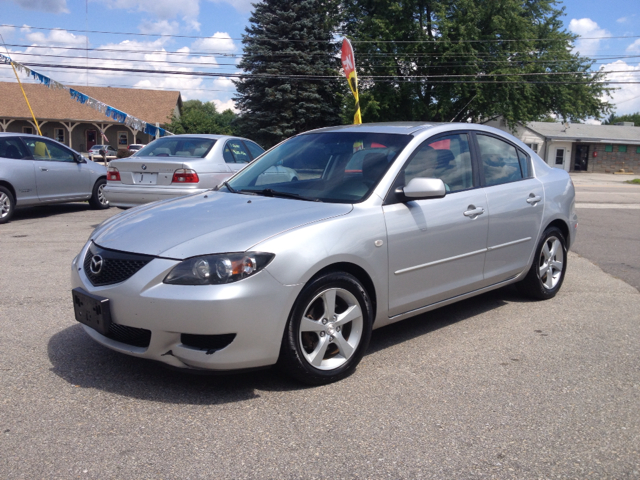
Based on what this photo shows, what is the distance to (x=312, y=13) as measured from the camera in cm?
4084

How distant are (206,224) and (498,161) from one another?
9.32 ft

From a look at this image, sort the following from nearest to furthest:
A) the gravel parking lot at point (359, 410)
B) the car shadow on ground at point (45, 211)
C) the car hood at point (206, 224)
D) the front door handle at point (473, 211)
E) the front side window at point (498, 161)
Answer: the gravel parking lot at point (359, 410) < the car hood at point (206, 224) < the front door handle at point (473, 211) < the front side window at point (498, 161) < the car shadow on ground at point (45, 211)

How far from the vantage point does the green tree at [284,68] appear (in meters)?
39.8

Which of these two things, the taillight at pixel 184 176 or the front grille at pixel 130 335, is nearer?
the front grille at pixel 130 335

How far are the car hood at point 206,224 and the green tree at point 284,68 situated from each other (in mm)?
35791

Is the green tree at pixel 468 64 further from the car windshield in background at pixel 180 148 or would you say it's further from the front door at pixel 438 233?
the front door at pixel 438 233

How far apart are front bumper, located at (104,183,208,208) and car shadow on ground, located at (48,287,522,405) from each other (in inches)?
188

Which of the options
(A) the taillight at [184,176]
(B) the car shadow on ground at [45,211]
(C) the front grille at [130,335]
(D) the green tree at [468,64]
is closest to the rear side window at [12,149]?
(B) the car shadow on ground at [45,211]

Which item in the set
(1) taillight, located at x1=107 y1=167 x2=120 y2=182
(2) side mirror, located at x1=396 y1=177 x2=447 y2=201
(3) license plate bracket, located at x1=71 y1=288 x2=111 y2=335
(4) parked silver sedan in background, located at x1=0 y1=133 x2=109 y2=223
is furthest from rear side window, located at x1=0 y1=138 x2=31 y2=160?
(2) side mirror, located at x1=396 y1=177 x2=447 y2=201

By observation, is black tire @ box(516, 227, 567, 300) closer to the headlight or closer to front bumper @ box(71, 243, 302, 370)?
front bumper @ box(71, 243, 302, 370)

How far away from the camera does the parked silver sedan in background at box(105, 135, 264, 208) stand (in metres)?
9.21

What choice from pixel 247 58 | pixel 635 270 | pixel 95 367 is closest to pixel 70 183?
pixel 95 367

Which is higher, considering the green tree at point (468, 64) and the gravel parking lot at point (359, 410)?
the green tree at point (468, 64)

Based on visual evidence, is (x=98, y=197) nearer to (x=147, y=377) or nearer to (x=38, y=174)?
(x=38, y=174)
